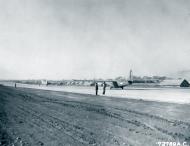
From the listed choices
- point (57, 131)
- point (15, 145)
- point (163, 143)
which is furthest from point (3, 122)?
point (163, 143)

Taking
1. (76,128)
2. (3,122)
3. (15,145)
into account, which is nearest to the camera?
(15,145)

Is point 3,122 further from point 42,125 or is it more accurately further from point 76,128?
point 76,128

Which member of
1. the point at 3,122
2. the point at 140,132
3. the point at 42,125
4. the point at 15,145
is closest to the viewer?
the point at 15,145

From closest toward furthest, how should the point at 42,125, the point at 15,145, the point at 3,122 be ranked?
the point at 15,145
the point at 42,125
the point at 3,122

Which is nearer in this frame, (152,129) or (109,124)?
(152,129)

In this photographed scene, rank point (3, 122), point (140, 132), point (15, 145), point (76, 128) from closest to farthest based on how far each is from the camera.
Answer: point (15, 145), point (140, 132), point (76, 128), point (3, 122)

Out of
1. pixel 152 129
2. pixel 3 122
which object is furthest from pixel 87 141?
pixel 3 122

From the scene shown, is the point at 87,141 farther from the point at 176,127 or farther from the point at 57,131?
the point at 176,127

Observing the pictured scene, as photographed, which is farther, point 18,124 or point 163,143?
point 18,124
